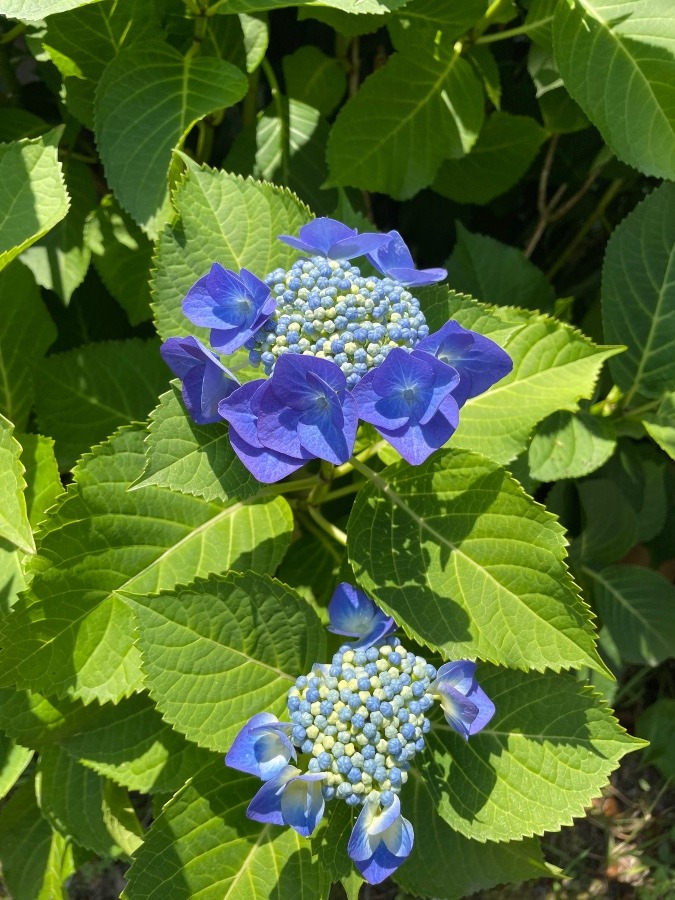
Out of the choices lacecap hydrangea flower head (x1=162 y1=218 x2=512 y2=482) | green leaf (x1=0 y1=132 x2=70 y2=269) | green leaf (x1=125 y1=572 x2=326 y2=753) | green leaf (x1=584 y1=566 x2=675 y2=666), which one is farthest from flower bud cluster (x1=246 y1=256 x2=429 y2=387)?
green leaf (x1=584 y1=566 x2=675 y2=666)

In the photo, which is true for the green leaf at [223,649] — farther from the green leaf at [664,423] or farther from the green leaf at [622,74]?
the green leaf at [622,74]

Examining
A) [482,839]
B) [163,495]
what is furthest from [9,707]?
[482,839]

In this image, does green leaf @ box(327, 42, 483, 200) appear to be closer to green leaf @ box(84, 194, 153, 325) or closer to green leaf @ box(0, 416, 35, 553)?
green leaf @ box(84, 194, 153, 325)

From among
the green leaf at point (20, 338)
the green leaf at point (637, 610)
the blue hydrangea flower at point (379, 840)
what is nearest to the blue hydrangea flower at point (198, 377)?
the blue hydrangea flower at point (379, 840)

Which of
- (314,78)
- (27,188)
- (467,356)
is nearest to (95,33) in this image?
(27,188)

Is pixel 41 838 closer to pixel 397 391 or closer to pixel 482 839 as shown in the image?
pixel 482 839

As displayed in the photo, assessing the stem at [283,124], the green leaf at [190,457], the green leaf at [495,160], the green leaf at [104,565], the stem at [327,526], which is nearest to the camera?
the green leaf at [190,457]

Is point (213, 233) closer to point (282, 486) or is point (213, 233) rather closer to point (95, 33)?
point (282, 486)
